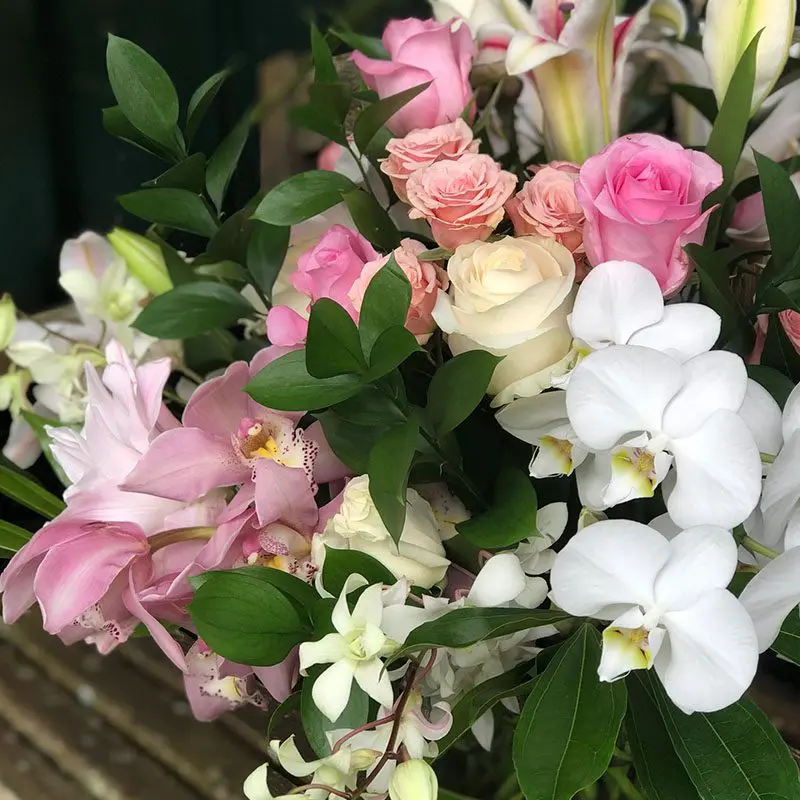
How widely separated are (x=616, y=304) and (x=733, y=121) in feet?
0.53

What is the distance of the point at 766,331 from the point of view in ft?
1.43

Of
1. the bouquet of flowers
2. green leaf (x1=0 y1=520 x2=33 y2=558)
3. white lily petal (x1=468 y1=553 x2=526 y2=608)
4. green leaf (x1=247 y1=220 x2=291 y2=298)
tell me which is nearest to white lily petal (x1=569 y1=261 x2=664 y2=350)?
the bouquet of flowers

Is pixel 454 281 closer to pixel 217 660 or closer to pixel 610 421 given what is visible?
pixel 610 421

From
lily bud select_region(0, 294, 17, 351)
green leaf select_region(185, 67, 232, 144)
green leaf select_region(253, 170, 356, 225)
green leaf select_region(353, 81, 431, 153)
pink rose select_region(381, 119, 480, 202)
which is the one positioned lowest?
lily bud select_region(0, 294, 17, 351)

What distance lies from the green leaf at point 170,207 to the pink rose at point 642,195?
220mm

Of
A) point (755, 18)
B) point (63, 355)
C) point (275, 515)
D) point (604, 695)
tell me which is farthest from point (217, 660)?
point (755, 18)

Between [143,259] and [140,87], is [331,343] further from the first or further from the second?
[143,259]

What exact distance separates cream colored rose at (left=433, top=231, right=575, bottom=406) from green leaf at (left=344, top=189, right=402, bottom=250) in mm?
76

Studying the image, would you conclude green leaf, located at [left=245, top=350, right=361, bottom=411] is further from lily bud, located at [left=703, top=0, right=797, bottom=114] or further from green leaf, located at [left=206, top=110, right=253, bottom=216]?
lily bud, located at [left=703, top=0, right=797, bottom=114]

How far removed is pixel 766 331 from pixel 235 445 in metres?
0.28

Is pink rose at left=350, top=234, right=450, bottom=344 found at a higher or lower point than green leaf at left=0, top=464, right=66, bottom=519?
higher

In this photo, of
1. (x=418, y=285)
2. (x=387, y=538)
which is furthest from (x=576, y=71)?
(x=387, y=538)

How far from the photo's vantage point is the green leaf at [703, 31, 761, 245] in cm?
43

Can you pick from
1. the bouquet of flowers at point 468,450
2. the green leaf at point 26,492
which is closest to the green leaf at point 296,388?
the bouquet of flowers at point 468,450
